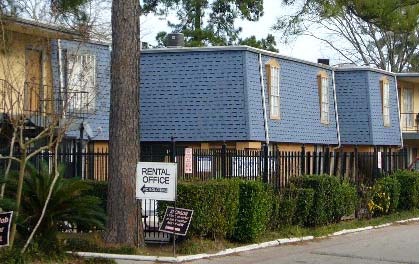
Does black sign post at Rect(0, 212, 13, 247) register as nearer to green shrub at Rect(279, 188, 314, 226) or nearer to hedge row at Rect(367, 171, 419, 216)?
green shrub at Rect(279, 188, 314, 226)

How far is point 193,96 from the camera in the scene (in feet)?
86.4

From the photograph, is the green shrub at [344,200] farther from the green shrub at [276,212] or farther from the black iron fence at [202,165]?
the green shrub at [276,212]

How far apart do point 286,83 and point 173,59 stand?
4292mm

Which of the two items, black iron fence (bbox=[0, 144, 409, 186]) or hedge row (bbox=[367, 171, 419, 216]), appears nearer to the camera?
black iron fence (bbox=[0, 144, 409, 186])

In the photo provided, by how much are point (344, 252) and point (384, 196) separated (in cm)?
715

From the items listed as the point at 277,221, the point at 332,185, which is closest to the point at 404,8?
the point at 332,185

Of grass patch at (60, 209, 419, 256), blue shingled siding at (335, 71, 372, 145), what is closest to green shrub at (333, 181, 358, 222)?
grass patch at (60, 209, 419, 256)

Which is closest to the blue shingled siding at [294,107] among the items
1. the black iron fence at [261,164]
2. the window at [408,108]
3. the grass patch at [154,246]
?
the black iron fence at [261,164]

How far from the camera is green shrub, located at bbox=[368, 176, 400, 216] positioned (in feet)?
72.9

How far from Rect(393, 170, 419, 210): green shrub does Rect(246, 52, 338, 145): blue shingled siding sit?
4660 millimetres

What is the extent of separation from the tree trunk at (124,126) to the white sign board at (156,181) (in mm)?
316

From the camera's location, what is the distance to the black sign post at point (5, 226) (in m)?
12.3

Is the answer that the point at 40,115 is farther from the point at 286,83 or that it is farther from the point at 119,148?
the point at 286,83

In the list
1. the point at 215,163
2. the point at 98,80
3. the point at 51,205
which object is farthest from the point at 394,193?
the point at 51,205
